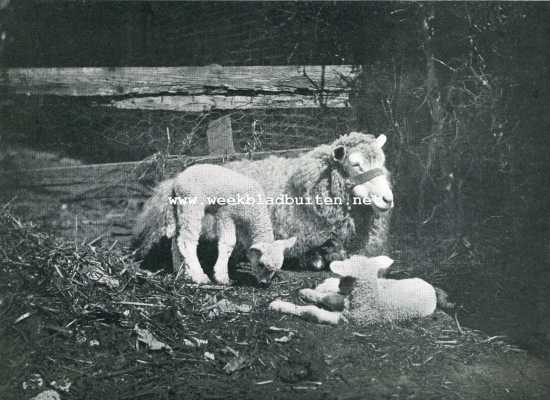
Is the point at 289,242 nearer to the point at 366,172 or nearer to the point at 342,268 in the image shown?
the point at 342,268

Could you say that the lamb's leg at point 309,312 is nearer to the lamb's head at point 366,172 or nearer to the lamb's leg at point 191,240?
the lamb's leg at point 191,240

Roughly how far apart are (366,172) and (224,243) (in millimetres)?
1035

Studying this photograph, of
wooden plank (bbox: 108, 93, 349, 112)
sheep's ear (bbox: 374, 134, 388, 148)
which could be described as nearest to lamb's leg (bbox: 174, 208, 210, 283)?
wooden plank (bbox: 108, 93, 349, 112)

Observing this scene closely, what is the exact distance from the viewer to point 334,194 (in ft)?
12.1

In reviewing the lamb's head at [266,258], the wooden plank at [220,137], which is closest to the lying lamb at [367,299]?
the lamb's head at [266,258]

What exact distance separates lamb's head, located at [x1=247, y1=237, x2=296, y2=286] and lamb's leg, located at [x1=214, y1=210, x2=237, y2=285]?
0.17 m

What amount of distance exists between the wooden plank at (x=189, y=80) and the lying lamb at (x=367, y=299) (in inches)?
55.6

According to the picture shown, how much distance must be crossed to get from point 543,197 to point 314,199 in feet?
5.00

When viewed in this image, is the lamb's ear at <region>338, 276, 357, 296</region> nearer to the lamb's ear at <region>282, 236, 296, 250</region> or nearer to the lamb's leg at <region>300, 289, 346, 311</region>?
the lamb's leg at <region>300, 289, 346, 311</region>

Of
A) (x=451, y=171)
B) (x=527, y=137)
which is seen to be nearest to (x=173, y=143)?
(x=451, y=171)

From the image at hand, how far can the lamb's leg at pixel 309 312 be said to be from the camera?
3.14 m

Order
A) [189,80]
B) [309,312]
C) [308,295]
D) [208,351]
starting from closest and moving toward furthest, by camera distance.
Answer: [208,351], [309,312], [308,295], [189,80]

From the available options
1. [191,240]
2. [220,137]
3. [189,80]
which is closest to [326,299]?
[191,240]

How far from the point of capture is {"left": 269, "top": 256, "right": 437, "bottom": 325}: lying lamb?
10.3ft
